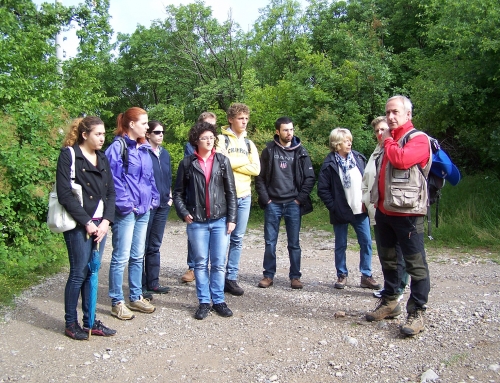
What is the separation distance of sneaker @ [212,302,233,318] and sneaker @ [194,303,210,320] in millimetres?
97

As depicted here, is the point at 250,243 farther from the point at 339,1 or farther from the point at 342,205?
the point at 339,1

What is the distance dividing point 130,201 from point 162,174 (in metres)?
1.31

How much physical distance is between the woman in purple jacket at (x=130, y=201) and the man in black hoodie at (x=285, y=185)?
61.8 inches

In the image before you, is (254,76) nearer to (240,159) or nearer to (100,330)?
(240,159)

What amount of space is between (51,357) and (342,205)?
3708 mm

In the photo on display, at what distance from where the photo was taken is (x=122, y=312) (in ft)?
17.2

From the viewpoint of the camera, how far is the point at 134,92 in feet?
84.5

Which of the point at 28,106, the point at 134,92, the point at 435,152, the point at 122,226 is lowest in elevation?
the point at 122,226

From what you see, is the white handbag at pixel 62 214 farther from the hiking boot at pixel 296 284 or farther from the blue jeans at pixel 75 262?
the hiking boot at pixel 296 284

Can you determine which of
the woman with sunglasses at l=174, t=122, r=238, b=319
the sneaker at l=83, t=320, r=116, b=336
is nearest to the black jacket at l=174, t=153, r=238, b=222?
the woman with sunglasses at l=174, t=122, r=238, b=319

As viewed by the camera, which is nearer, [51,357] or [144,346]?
[51,357]

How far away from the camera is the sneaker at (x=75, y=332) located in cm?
464

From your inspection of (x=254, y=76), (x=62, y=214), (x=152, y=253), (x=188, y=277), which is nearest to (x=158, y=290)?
(x=152, y=253)

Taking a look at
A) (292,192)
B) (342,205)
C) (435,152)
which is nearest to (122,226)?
(292,192)
